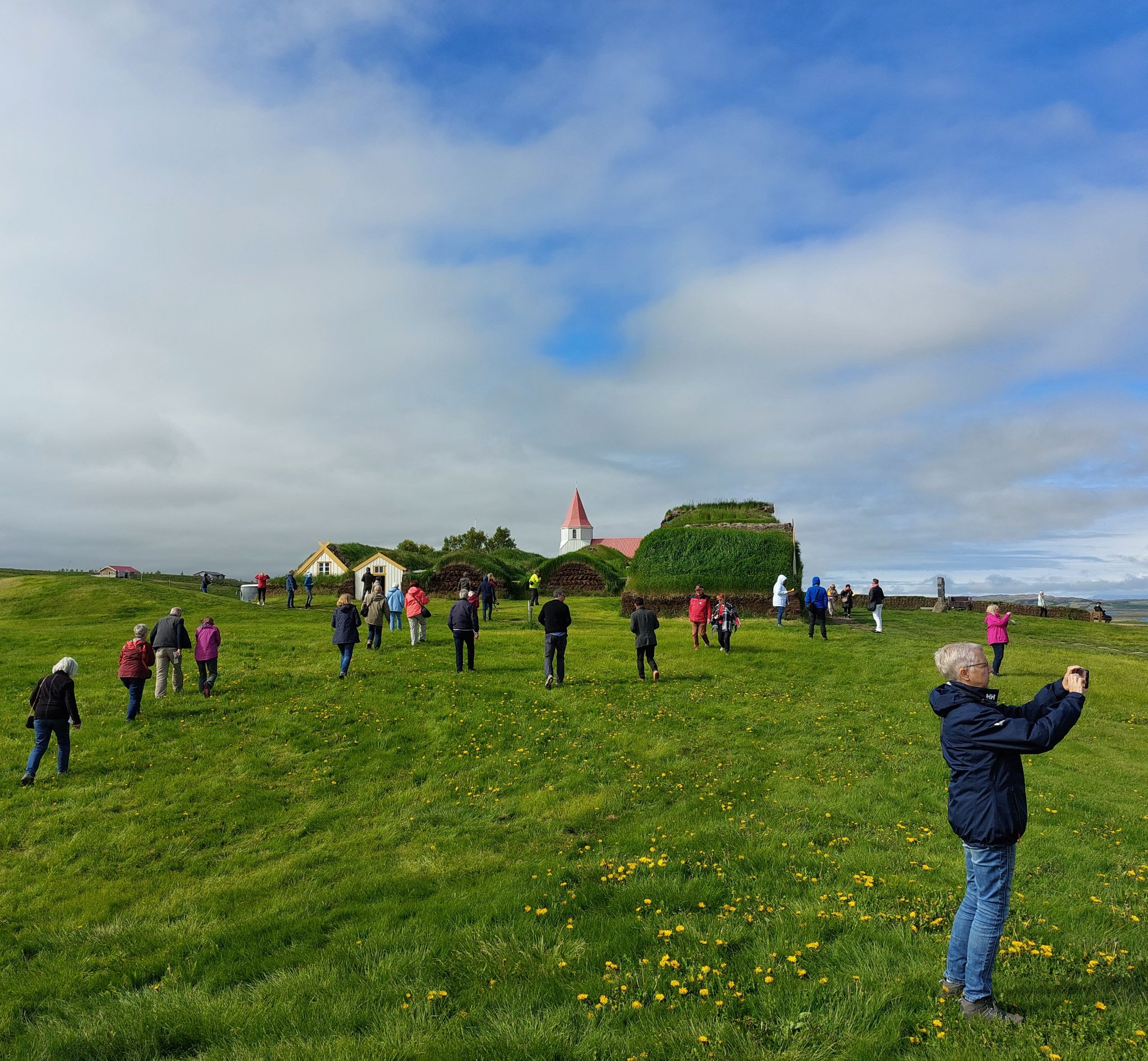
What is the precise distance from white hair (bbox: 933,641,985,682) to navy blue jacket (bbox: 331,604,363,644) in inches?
701

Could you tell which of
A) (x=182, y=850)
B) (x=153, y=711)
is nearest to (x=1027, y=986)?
(x=182, y=850)

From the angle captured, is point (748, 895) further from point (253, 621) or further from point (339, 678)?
point (253, 621)

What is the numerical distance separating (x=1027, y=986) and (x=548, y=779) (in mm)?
9059

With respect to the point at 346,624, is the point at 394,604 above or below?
above

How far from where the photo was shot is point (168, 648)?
1989 centimetres

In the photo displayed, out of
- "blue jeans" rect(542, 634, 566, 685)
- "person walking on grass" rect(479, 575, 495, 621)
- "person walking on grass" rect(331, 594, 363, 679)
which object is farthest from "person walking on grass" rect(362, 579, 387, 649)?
"person walking on grass" rect(479, 575, 495, 621)

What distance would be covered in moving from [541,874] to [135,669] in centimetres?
1343

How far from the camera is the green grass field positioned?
6047 mm

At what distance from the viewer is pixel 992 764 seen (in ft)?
19.0

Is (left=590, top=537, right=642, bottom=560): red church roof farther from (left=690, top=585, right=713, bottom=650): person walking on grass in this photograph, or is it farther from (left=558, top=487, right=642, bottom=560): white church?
(left=690, top=585, right=713, bottom=650): person walking on grass

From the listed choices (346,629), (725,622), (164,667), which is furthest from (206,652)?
(725,622)

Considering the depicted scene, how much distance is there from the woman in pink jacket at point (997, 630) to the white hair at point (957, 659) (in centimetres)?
1904

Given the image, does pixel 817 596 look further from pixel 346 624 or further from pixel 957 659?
pixel 957 659

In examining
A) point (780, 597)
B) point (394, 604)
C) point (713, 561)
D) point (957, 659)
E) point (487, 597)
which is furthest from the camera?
point (713, 561)
